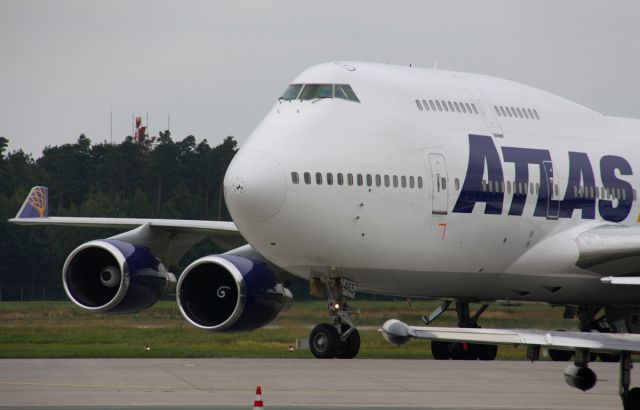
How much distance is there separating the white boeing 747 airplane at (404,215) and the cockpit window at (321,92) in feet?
0.09

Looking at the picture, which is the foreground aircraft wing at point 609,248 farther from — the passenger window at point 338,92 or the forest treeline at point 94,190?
the forest treeline at point 94,190

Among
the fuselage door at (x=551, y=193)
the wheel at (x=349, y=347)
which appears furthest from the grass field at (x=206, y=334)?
the fuselage door at (x=551, y=193)

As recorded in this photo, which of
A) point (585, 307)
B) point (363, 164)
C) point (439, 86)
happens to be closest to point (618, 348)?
point (363, 164)

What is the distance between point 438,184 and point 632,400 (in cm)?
1116

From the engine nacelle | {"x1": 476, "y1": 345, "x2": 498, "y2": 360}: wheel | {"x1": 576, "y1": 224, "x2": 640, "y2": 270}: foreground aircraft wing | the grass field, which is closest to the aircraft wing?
the engine nacelle

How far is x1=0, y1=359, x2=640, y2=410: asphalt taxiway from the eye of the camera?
58.3 ft

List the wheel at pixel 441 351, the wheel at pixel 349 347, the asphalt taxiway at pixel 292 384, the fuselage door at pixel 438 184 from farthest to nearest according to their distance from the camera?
the wheel at pixel 441 351, the fuselage door at pixel 438 184, the wheel at pixel 349 347, the asphalt taxiway at pixel 292 384

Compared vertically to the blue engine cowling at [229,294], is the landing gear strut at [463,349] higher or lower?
lower

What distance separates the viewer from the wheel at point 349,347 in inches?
977

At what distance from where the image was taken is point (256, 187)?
2364 centimetres

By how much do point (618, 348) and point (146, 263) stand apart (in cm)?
1554

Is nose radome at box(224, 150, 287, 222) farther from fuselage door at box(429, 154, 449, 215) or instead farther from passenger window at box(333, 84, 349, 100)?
fuselage door at box(429, 154, 449, 215)

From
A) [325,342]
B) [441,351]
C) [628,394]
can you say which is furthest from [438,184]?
[628,394]

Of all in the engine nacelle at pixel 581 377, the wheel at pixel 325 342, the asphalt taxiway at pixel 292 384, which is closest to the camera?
the engine nacelle at pixel 581 377
